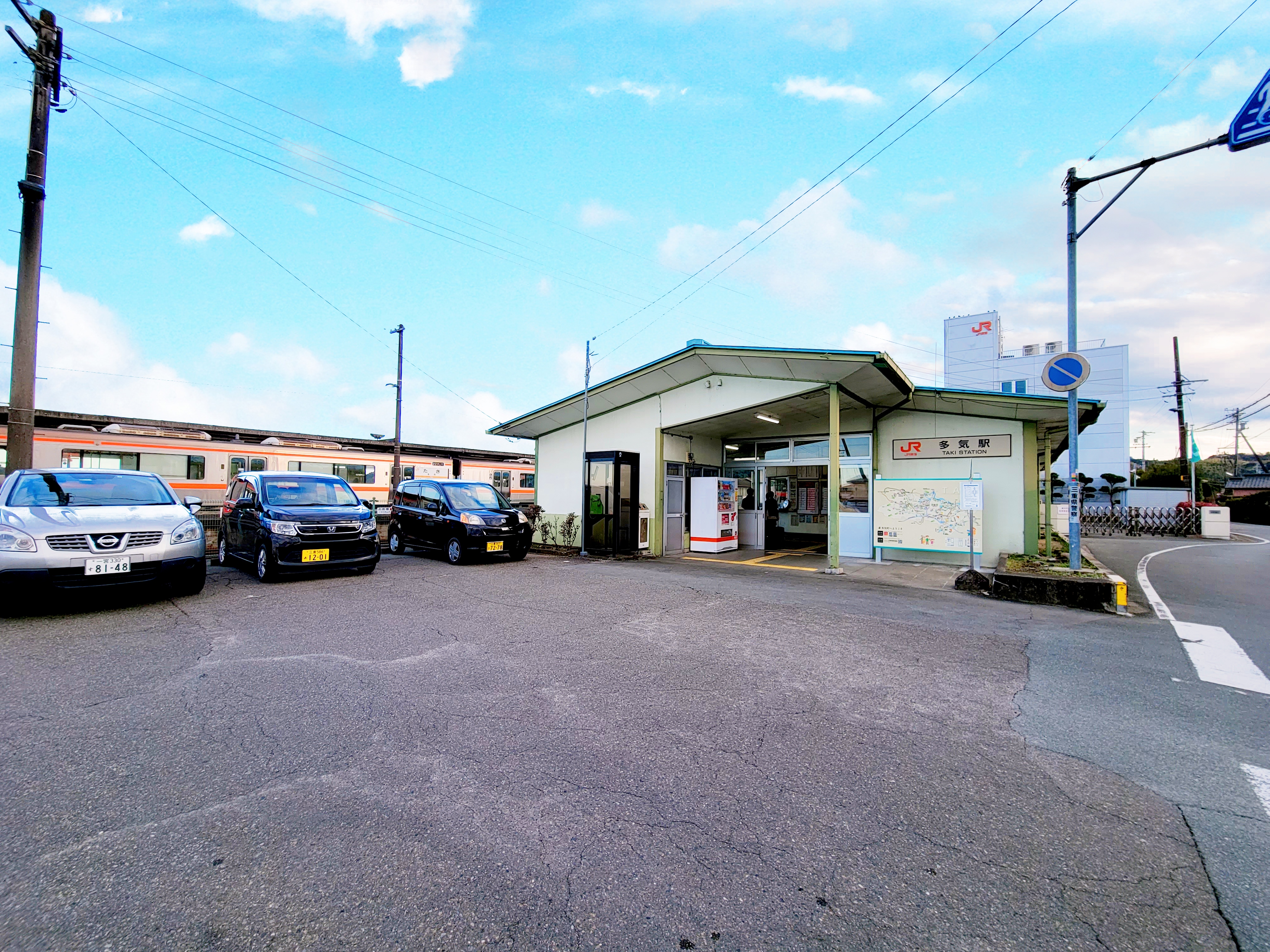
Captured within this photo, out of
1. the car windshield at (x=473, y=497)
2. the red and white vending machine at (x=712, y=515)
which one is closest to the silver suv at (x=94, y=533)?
the car windshield at (x=473, y=497)

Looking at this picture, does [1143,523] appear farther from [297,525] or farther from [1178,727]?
[297,525]

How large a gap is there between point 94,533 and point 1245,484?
240 ft

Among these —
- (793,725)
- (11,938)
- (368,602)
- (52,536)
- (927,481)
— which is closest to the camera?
(11,938)

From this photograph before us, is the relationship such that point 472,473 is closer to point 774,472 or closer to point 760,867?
point 774,472

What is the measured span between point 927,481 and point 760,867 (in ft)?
37.0

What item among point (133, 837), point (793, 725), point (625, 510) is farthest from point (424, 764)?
point (625, 510)

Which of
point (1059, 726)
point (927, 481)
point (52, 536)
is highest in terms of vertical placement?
point (927, 481)

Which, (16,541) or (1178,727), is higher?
(16,541)

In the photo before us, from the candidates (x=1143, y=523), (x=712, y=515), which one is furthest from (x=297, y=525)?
(x=1143, y=523)

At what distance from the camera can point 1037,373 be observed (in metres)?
50.4

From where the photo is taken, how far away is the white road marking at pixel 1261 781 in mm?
2846

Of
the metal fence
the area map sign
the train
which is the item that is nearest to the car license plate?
the train

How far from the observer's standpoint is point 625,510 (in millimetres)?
14000

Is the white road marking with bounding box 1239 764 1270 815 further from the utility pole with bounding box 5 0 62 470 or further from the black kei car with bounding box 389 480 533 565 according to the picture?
the utility pole with bounding box 5 0 62 470
